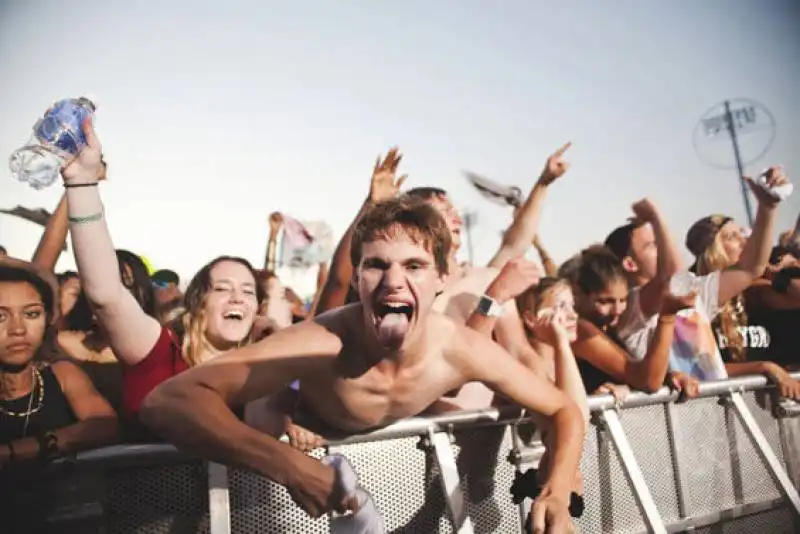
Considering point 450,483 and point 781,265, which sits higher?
point 781,265

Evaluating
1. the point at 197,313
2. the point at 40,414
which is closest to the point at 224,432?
the point at 40,414

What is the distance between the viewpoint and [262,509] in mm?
1984

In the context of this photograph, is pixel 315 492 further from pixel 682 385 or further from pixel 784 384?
pixel 784 384

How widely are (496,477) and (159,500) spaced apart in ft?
4.01

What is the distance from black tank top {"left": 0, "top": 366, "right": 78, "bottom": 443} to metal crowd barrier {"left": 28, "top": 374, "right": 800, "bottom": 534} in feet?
1.32

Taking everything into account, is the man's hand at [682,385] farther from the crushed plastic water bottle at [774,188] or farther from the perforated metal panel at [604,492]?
the crushed plastic water bottle at [774,188]

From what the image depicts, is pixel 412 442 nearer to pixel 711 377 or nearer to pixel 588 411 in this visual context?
pixel 588 411

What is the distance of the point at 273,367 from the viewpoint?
197 cm

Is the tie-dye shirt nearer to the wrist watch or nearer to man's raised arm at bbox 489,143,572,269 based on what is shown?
man's raised arm at bbox 489,143,572,269

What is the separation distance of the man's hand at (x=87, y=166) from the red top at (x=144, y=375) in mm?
632

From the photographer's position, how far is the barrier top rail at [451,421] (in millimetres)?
1827

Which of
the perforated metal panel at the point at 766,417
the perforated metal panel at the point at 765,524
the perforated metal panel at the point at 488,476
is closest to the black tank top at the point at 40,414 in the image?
the perforated metal panel at the point at 488,476

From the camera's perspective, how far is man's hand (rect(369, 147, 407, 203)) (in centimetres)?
332

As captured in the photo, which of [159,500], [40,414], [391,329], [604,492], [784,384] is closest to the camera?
[159,500]
